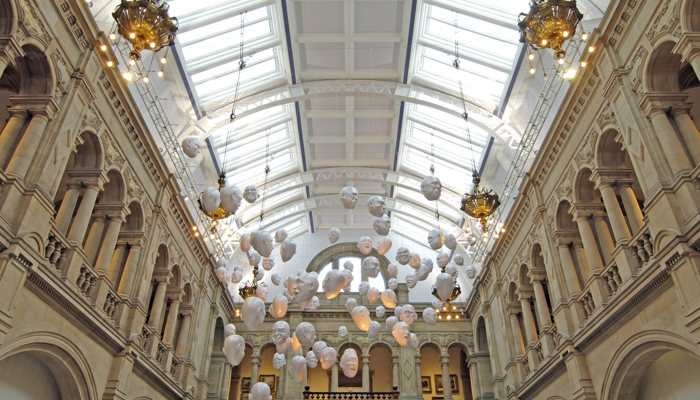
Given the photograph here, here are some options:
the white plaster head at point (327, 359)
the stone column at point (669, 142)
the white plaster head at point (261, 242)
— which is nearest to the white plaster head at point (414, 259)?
the white plaster head at point (327, 359)

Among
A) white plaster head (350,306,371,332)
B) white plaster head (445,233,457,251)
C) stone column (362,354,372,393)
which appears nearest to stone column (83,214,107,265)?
white plaster head (350,306,371,332)

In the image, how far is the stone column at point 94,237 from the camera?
1157cm

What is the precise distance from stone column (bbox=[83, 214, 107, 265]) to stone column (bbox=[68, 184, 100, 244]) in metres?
1.17

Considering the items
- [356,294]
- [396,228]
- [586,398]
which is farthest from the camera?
[396,228]

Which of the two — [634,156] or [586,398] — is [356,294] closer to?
[586,398]

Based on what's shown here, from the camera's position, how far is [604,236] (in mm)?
11562

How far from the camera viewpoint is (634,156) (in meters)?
9.18

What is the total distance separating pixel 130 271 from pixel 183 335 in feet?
16.0

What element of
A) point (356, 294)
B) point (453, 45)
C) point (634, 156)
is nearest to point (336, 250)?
point (356, 294)

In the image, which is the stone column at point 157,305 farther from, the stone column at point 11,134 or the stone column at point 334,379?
the stone column at point 334,379

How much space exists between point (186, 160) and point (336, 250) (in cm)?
1053

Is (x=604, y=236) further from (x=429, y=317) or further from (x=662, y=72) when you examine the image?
(x=429, y=317)

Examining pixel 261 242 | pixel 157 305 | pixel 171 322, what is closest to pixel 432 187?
pixel 261 242

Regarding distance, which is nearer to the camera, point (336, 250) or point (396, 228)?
point (336, 250)
